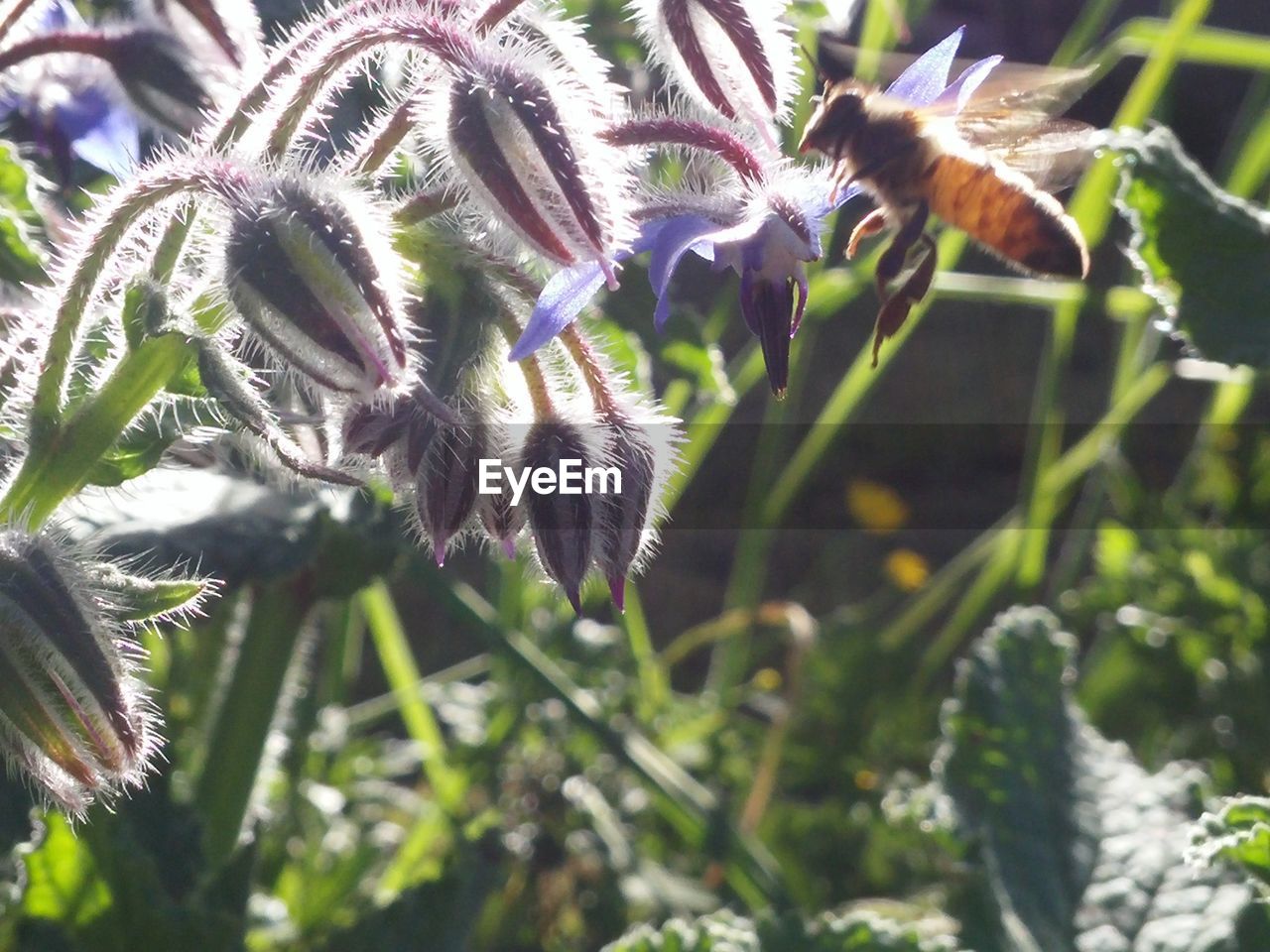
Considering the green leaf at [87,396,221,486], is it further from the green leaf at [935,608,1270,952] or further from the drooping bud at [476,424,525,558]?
the green leaf at [935,608,1270,952]

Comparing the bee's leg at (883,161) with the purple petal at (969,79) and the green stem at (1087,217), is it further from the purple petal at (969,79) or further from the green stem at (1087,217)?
the green stem at (1087,217)

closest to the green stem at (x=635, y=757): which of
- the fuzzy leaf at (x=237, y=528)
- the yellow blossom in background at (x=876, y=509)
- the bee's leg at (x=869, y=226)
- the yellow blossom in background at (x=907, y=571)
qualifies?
the fuzzy leaf at (x=237, y=528)

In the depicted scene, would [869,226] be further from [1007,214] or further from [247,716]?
[247,716]

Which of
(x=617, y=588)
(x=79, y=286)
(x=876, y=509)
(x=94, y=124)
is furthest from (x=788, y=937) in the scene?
(x=876, y=509)

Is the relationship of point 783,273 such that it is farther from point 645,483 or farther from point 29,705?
point 29,705

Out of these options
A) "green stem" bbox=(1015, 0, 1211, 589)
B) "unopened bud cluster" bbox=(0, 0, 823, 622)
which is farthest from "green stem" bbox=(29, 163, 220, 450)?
"green stem" bbox=(1015, 0, 1211, 589)

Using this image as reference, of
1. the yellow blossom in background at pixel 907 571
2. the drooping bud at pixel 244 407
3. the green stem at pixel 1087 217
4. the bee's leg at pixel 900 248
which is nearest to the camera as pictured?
the drooping bud at pixel 244 407
